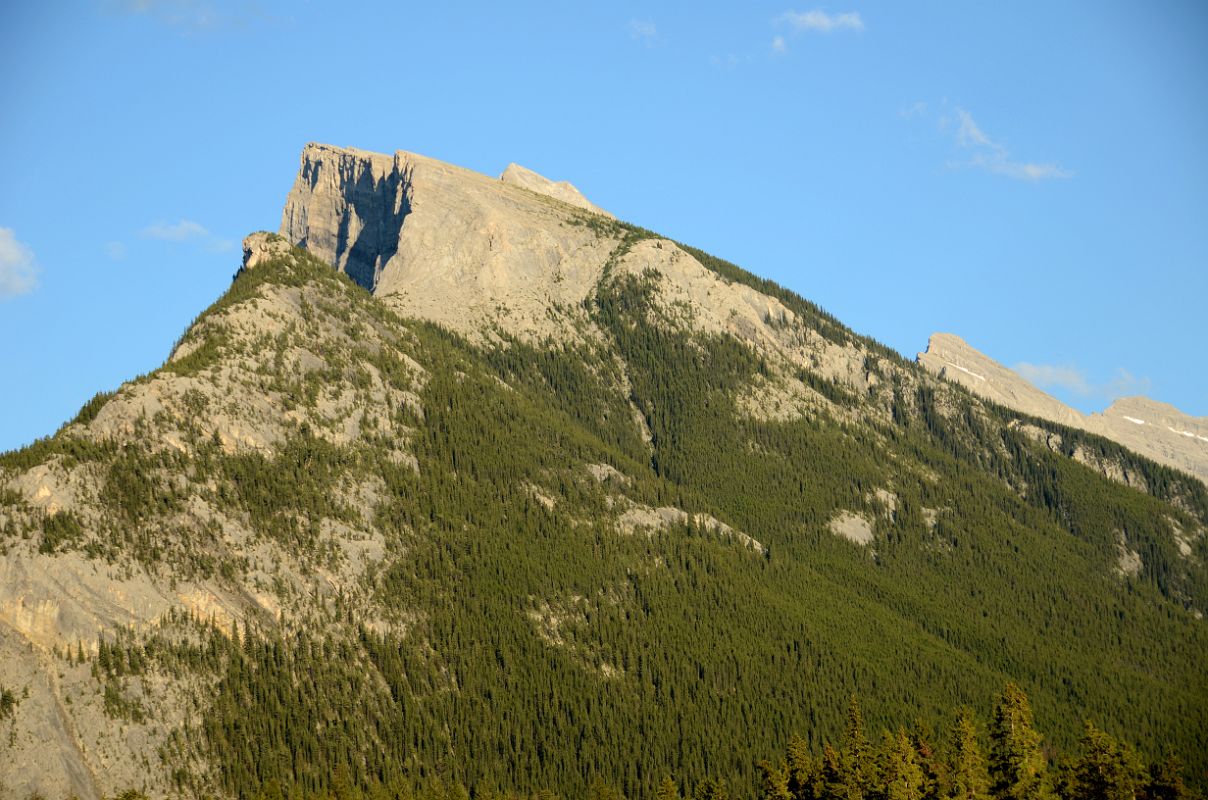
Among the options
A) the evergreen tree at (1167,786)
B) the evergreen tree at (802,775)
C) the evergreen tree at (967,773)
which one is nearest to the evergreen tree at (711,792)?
the evergreen tree at (802,775)

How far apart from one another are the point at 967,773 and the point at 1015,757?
4.93 metres

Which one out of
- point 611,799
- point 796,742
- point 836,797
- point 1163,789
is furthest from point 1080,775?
point 611,799

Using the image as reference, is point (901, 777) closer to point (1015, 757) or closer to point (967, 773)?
point (967, 773)

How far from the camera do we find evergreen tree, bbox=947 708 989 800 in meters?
161

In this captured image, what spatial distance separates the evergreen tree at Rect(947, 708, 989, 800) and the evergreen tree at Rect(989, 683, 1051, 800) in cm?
144

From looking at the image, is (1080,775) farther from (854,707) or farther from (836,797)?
(854,707)

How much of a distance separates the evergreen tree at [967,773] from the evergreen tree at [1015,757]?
4.72 ft

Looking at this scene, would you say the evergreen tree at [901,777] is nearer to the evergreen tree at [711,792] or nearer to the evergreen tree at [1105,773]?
the evergreen tree at [1105,773]

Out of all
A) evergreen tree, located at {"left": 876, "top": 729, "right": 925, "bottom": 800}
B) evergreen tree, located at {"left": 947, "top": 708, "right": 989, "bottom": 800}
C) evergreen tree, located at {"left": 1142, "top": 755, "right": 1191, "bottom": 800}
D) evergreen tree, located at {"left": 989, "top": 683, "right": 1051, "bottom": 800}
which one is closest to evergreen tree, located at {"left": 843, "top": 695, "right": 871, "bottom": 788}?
evergreen tree, located at {"left": 876, "top": 729, "right": 925, "bottom": 800}

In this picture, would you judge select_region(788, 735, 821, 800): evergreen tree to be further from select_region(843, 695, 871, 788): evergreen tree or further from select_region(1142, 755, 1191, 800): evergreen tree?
select_region(1142, 755, 1191, 800): evergreen tree

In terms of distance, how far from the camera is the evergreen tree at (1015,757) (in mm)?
162625

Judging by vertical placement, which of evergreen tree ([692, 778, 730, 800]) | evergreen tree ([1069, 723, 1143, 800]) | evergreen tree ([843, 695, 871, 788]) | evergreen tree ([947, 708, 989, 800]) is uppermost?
evergreen tree ([1069, 723, 1143, 800])

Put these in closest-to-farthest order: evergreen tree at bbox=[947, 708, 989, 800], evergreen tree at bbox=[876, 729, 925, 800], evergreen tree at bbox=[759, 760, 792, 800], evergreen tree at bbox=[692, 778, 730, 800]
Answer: evergreen tree at bbox=[947, 708, 989, 800] → evergreen tree at bbox=[876, 729, 925, 800] → evergreen tree at bbox=[759, 760, 792, 800] → evergreen tree at bbox=[692, 778, 730, 800]

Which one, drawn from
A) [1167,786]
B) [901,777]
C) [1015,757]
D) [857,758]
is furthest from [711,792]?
[1167,786]
